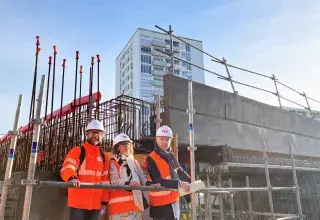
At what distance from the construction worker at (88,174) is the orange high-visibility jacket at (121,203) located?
16 cm

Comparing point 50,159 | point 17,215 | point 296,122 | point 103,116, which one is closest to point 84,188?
point 17,215

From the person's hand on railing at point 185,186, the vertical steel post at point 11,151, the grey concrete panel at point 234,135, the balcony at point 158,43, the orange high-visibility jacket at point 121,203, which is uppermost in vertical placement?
the balcony at point 158,43

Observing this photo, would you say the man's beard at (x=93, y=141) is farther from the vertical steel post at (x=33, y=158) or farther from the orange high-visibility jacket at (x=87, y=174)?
the vertical steel post at (x=33, y=158)

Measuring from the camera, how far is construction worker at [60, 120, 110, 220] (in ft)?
12.5

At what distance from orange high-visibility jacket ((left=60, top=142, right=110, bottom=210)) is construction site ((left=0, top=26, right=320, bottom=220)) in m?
0.44

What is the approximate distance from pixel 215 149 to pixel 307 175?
26.0 feet

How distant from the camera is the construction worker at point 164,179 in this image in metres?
4.34

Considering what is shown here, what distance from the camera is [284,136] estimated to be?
1193cm

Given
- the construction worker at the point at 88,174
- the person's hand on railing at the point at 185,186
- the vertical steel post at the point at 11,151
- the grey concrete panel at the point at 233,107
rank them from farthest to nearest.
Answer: the grey concrete panel at the point at 233,107, the person's hand on railing at the point at 185,186, the construction worker at the point at 88,174, the vertical steel post at the point at 11,151

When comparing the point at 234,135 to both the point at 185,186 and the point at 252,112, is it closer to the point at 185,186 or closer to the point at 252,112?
the point at 252,112

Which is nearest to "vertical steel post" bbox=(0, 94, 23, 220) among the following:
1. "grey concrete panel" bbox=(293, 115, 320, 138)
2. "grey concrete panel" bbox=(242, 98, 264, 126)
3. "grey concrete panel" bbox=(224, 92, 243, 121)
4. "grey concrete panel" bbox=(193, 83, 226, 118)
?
"grey concrete panel" bbox=(193, 83, 226, 118)

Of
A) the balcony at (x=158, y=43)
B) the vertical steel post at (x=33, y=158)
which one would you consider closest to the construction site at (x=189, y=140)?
the vertical steel post at (x=33, y=158)

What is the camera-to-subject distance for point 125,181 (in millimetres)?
4191

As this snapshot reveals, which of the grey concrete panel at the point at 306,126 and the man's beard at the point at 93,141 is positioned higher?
the grey concrete panel at the point at 306,126
